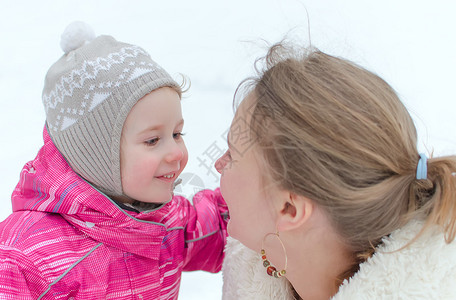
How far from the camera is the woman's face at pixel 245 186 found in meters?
0.81

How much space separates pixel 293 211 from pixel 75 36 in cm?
70

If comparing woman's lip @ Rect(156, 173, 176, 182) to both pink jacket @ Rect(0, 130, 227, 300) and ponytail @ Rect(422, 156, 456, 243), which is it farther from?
ponytail @ Rect(422, 156, 456, 243)

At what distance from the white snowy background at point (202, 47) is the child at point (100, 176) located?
13.1 inches

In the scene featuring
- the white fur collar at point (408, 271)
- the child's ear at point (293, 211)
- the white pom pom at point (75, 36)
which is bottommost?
the white fur collar at point (408, 271)

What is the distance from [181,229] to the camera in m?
1.15

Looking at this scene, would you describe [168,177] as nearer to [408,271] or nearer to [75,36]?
[75,36]

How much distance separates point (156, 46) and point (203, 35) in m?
0.25

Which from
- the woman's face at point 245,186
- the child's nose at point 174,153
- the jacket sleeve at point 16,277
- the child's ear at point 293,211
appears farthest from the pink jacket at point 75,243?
the child's ear at point 293,211

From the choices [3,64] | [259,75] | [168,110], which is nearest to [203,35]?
[3,64]

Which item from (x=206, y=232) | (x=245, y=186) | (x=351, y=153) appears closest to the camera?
(x=351, y=153)

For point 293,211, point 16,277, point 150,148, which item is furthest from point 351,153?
point 16,277

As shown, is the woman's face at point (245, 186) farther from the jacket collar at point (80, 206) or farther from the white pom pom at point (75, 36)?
the white pom pom at point (75, 36)

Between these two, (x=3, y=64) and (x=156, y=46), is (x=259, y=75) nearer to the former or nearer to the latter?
(x=156, y=46)

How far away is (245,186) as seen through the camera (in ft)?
2.72
